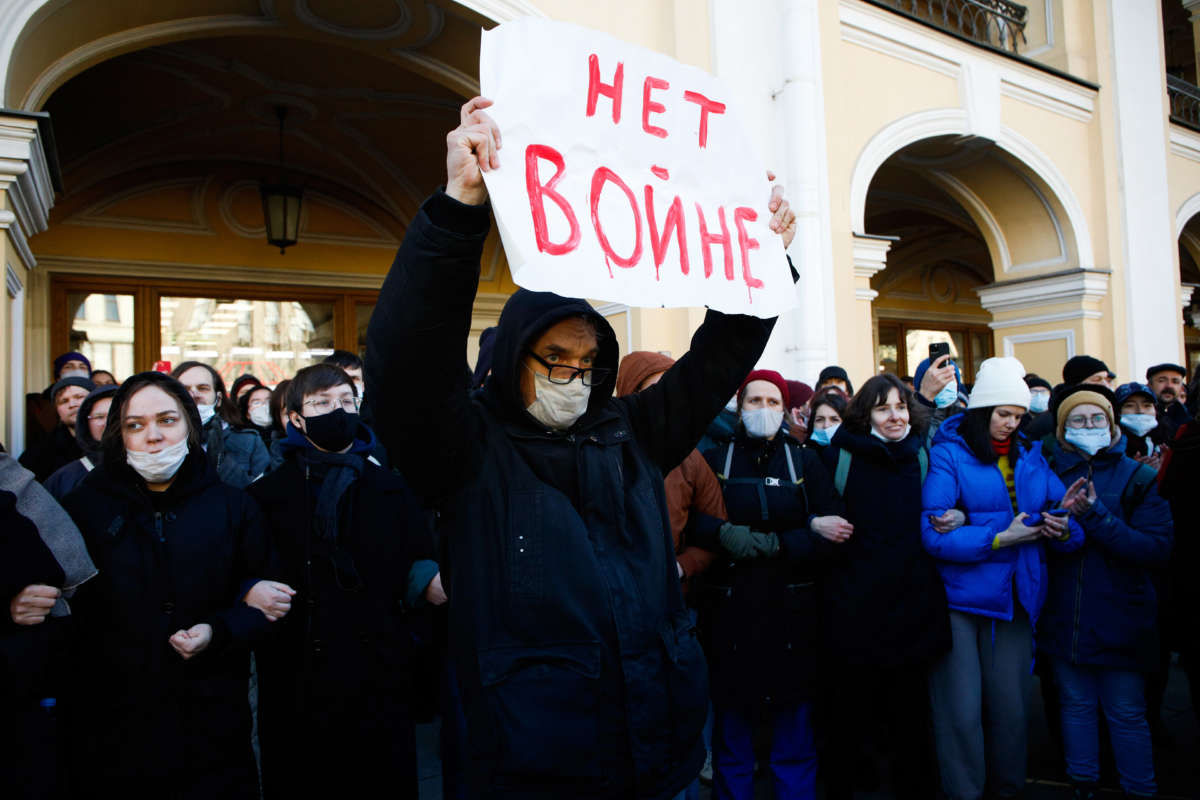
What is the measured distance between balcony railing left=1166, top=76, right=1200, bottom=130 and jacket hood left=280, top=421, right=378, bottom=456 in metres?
12.7

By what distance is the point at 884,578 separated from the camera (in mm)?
3096

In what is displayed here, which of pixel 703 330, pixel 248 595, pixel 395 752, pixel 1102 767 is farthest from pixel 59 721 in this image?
pixel 1102 767

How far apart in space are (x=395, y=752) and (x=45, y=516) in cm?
130

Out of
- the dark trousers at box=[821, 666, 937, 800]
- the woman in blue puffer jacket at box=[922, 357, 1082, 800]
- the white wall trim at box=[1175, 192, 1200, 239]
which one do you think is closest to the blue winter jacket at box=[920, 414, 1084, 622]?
the woman in blue puffer jacket at box=[922, 357, 1082, 800]

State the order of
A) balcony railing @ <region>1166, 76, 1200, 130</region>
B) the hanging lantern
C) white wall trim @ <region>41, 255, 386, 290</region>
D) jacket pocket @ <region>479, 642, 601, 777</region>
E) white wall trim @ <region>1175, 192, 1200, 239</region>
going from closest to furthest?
jacket pocket @ <region>479, 642, 601, 777</region>, the hanging lantern, white wall trim @ <region>41, 255, 386, 290</region>, white wall trim @ <region>1175, 192, 1200, 239</region>, balcony railing @ <region>1166, 76, 1200, 130</region>

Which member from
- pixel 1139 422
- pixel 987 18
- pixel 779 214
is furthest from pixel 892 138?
pixel 779 214

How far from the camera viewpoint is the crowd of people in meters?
1.44

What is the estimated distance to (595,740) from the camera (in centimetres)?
143

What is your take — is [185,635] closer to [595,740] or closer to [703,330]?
[595,740]

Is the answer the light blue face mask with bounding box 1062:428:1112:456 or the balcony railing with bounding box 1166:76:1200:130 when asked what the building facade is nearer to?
the balcony railing with bounding box 1166:76:1200:130

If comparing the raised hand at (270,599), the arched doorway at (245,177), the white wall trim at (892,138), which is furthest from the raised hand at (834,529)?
the white wall trim at (892,138)

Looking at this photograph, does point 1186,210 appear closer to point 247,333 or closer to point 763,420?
point 763,420

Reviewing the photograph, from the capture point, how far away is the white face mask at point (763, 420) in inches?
121

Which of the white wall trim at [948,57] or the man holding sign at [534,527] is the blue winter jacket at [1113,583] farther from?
the white wall trim at [948,57]
